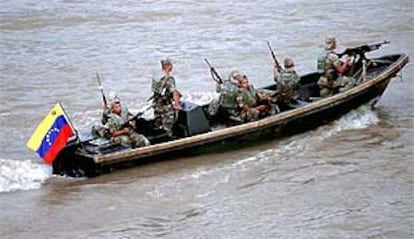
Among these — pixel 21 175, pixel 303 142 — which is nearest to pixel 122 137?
pixel 21 175

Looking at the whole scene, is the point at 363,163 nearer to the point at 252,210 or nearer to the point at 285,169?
the point at 285,169

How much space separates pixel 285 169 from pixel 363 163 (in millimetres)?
1148

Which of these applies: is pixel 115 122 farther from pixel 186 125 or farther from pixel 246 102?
pixel 246 102

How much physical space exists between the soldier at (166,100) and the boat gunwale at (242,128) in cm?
52

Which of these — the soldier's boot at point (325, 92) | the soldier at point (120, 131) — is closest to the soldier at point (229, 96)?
the soldier at point (120, 131)

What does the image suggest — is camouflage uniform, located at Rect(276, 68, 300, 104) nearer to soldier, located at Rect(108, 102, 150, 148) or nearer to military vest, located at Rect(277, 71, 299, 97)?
military vest, located at Rect(277, 71, 299, 97)

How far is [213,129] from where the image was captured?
1596cm

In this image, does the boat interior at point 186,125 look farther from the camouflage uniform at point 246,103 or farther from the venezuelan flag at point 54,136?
the venezuelan flag at point 54,136

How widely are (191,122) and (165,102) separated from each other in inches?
20.5

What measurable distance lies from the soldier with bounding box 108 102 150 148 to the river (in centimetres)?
39

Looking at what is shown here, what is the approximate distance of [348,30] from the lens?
25875 mm

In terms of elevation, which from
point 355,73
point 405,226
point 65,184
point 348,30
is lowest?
point 405,226

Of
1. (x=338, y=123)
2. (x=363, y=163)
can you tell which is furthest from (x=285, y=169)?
(x=338, y=123)

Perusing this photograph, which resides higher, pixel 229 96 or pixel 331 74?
pixel 331 74
